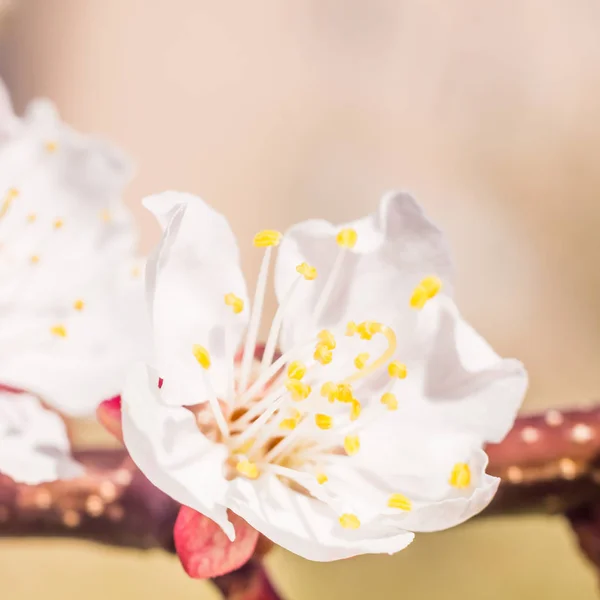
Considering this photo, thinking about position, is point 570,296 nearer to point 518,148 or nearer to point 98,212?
point 518,148

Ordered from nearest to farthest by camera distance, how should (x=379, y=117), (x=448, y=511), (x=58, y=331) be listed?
(x=448, y=511) < (x=58, y=331) < (x=379, y=117)

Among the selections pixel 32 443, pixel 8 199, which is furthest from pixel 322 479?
pixel 8 199

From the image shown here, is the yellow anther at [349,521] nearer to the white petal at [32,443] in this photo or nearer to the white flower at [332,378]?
the white flower at [332,378]

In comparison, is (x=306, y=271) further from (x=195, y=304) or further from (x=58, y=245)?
(x=58, y=245)

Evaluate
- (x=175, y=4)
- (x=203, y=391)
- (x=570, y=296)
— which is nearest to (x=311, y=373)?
(x=203, y=391)

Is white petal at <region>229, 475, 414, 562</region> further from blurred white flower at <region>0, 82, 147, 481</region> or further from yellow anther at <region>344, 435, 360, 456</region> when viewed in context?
blurred white flower at <region>0, 82, 147, 481</region>

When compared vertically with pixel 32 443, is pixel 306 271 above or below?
above
